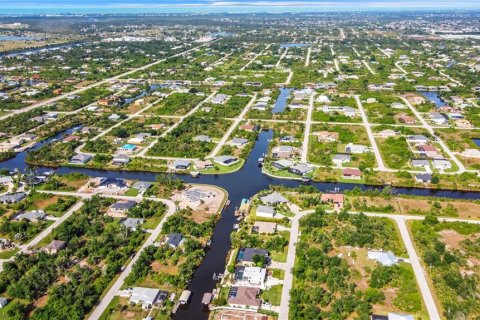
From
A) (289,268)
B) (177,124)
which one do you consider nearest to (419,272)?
(289,268)

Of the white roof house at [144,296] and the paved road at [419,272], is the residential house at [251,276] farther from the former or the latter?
the paved road at [419,272]

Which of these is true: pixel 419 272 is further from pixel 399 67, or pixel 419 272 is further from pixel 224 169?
pixel 399 67

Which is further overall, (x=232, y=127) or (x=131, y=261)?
(x=232, y=127)

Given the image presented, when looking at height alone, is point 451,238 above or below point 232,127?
below

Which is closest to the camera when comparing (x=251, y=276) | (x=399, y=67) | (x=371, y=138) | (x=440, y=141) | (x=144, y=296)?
(x=144, y=296)

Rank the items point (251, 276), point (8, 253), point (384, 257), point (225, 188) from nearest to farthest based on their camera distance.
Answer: point (251, 276), point (384, 257), point (8, 253), point (225, 188)

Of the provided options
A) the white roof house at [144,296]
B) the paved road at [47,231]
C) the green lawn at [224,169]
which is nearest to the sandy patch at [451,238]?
the green lawn at [224,169]
